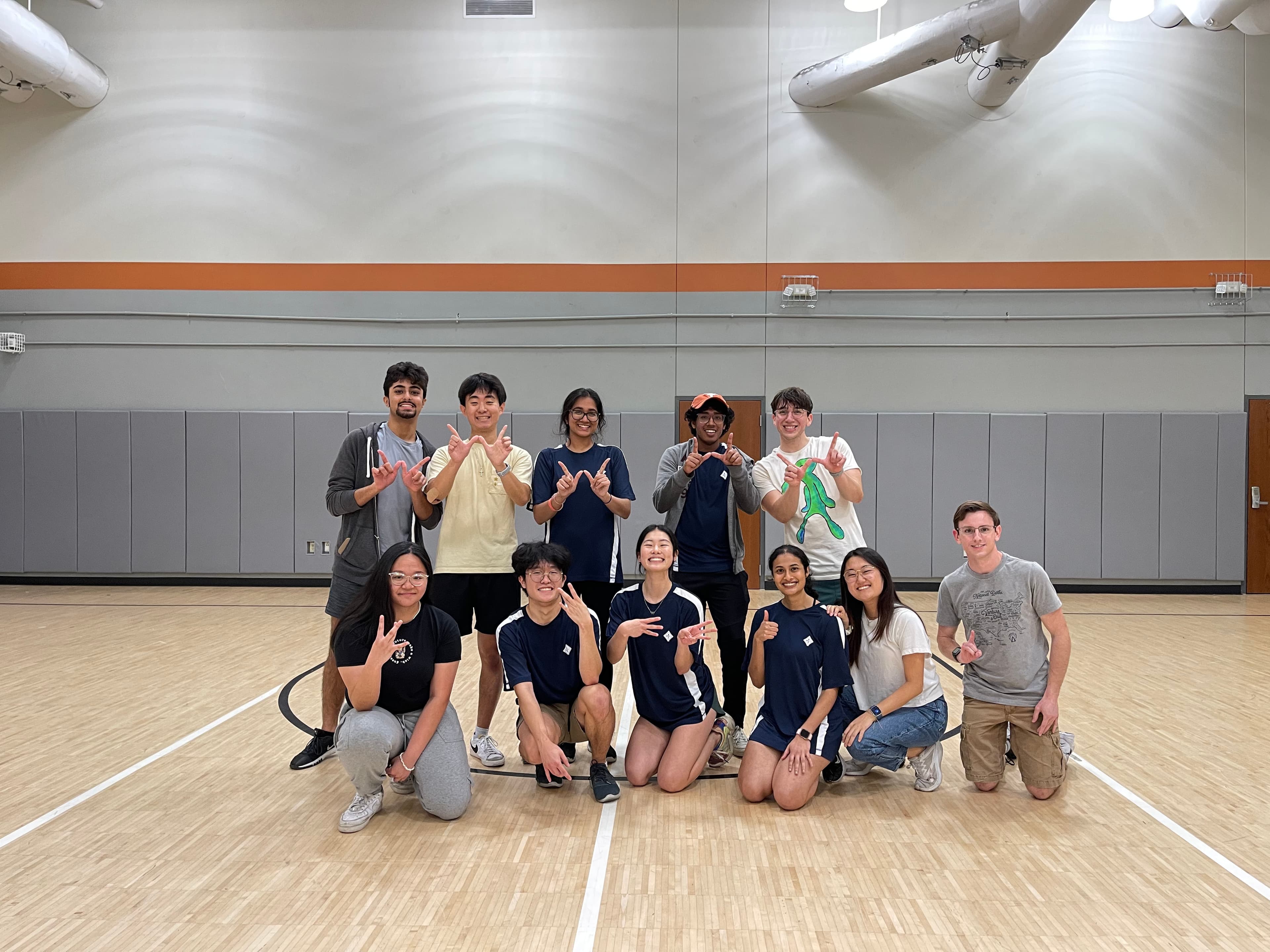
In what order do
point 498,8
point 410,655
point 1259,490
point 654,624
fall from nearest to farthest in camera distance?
point 410,655
point 654,624
point 1259,490
point 498,8

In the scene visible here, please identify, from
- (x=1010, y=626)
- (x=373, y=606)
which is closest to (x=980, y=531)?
(x=1010, y=626)

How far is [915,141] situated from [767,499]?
22.5ft

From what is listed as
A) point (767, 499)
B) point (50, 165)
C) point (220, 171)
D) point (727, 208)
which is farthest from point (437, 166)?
point (767, 499)

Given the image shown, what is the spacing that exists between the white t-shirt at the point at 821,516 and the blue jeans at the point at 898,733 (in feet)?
2.03

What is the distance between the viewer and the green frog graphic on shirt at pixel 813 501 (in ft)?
12.3

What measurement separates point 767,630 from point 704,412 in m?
1.03

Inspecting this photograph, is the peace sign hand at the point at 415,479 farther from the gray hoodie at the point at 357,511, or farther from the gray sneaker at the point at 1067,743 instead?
the gray sneaker at the point at 1067,743

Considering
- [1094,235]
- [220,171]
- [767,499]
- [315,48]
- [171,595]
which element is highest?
[315,48]

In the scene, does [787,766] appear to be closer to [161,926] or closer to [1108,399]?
[161,926]

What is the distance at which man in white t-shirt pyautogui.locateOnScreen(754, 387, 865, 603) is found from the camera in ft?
12.2

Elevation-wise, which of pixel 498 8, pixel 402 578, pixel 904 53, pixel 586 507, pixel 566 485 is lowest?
pixel 402 578

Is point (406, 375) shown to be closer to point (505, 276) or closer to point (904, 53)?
point (505, 276)

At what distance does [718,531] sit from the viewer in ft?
12.5

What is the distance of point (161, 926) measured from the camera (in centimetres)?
231
